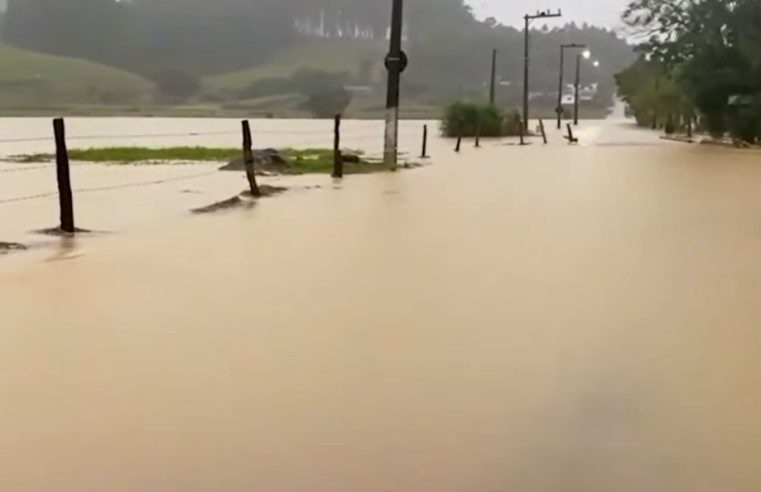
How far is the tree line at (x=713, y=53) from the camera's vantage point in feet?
136

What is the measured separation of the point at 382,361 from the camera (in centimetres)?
660

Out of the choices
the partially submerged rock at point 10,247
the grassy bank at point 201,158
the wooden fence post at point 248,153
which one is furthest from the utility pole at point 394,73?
Result: the partially submerged rock at point 10,247

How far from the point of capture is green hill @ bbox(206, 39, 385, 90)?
114500 mm

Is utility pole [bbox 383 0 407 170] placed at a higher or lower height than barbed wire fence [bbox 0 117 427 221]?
higher

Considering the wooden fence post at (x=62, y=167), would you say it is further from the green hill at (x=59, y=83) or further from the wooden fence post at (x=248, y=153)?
the green hill at (x=59, y=83)

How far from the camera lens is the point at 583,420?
5395mm

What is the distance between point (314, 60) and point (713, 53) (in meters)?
88.2

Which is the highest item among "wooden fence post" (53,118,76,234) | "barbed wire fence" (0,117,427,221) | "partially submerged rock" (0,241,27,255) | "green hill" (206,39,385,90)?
"green hill" (206,39,385,90)

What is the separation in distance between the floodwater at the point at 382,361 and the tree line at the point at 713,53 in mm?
29192

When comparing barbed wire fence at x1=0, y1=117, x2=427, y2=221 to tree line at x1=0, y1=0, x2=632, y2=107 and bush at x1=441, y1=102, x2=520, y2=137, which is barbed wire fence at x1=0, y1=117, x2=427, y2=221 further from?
tree line at x1=0, y1=0, x2=632, y2=107

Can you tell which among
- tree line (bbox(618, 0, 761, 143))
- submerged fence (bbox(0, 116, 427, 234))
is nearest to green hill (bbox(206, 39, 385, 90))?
submerged fence (bbox(0, 116, 427, 234))

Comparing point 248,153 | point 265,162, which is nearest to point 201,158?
point 265,162

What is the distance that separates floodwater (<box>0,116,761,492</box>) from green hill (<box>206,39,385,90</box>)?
330 ft

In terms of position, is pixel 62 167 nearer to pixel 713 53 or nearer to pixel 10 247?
pixel 10 247
